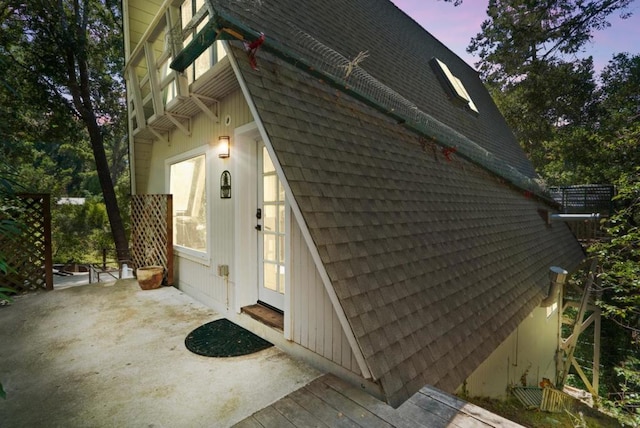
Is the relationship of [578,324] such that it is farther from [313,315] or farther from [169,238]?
[169,238]

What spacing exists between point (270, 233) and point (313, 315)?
129cm

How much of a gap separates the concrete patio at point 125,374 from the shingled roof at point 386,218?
90 cm

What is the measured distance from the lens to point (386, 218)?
2.78m

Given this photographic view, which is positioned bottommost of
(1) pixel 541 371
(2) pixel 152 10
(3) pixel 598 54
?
(1) pixel 541 371

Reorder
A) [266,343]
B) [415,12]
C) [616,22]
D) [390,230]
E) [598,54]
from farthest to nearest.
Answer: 1. [598,54]
2. [616,22]
3. [415,12]
4. [266,343]
5. [390,230]

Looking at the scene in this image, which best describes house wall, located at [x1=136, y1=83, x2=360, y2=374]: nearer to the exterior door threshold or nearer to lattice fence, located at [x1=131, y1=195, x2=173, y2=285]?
the exterior door threshold

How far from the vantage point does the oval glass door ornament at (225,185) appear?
12.5 feet

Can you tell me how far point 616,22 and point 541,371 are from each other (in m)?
12.7

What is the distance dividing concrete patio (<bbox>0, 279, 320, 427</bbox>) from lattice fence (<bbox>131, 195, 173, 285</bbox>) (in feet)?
4.64

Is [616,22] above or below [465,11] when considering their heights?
below

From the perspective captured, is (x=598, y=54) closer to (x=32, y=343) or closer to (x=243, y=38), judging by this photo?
(x=243, y=38)

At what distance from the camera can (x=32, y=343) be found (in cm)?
314

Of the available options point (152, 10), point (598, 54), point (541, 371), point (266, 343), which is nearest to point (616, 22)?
point (598, 54)

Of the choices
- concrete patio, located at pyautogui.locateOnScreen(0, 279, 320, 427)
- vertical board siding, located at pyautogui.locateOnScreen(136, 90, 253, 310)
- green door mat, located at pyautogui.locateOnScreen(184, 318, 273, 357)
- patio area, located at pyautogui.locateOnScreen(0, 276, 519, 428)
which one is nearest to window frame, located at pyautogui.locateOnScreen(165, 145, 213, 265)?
vertical board siding, located at pyautogui.locateOnScreen(136, 90, 253, 310)
